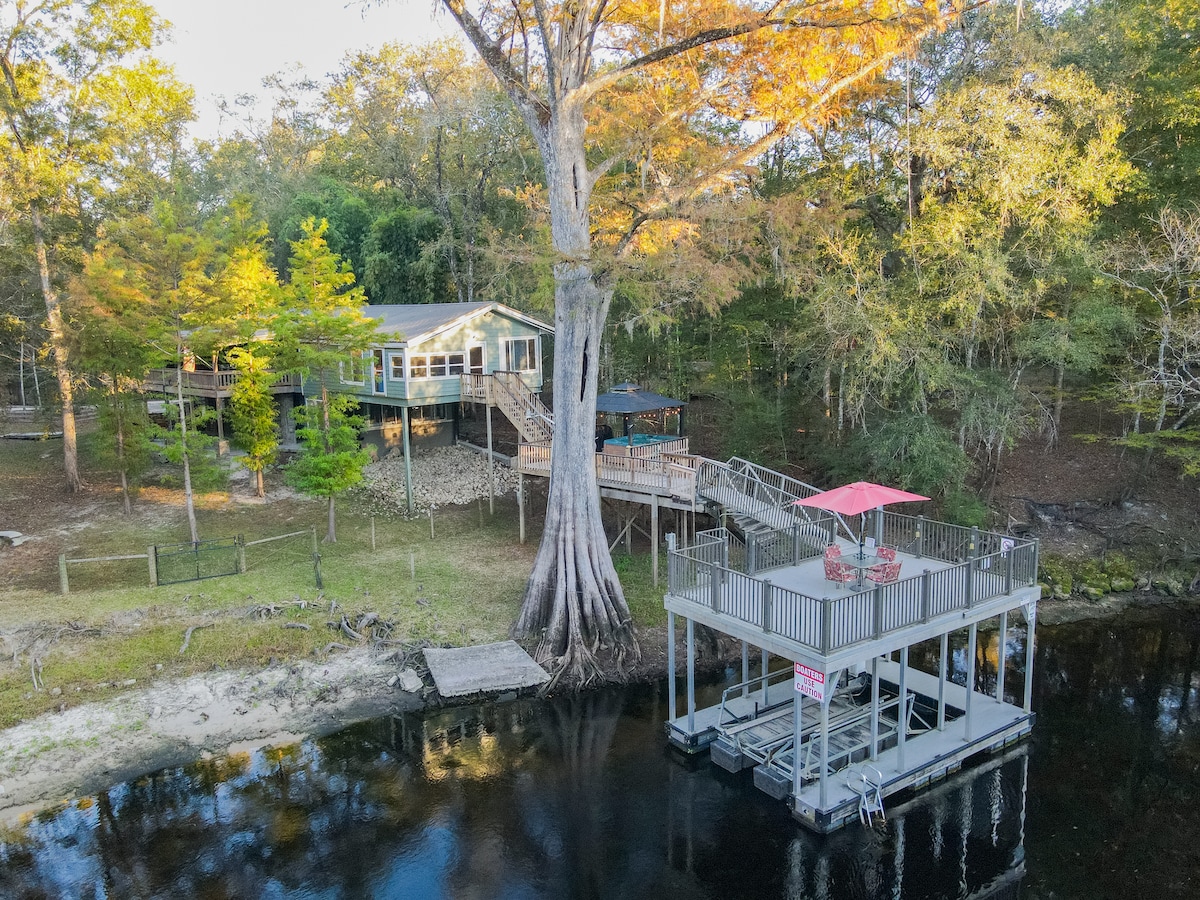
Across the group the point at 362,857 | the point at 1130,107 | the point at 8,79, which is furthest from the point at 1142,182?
the point at 8,79

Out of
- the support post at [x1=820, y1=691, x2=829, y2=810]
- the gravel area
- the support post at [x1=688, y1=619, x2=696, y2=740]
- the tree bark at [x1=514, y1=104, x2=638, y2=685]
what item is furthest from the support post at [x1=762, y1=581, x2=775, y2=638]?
the gravel area

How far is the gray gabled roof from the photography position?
25.2m

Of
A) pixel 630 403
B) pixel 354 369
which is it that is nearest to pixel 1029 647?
pixel 630 403

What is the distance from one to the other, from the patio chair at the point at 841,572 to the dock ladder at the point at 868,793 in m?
2.85

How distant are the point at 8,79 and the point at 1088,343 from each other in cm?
3004

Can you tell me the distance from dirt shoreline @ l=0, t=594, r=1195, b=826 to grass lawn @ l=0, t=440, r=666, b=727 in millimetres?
532

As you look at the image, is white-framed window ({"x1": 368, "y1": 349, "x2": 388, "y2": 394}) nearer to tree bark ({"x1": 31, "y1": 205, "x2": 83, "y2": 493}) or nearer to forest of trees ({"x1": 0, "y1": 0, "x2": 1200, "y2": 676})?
forest of trees ({"x1": 0, "y1": 0, "x2": 1200, "y2": 676})

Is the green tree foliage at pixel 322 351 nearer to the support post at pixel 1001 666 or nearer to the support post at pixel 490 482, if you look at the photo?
the support post at pixel 490 482

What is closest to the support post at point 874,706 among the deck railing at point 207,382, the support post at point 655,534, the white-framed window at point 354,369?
the support post at point 655,534

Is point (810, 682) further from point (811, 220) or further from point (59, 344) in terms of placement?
point (59, 344)

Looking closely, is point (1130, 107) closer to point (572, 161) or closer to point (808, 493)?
point (808, 493)

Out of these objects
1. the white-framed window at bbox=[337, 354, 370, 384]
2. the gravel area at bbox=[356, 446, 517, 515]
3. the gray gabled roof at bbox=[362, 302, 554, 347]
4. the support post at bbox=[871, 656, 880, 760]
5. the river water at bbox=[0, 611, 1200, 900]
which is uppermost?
the gray gabled roof at bbox=[362, 302, 554, 347]

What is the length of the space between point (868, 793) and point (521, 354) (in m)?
20.2

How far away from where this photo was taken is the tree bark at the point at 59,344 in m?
24.4
